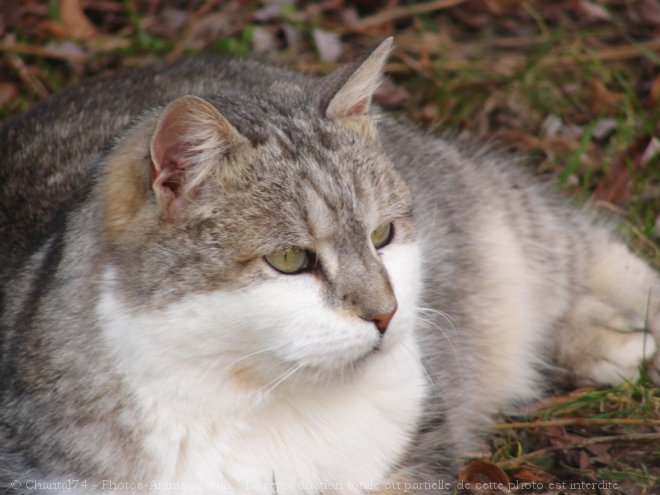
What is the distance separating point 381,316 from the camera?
96.6 inches

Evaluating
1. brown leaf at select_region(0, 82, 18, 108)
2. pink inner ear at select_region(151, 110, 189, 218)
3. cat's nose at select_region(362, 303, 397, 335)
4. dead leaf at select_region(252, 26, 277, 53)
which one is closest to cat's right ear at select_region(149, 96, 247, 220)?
pink inner ear at select_region(151, 110, 189, 218)

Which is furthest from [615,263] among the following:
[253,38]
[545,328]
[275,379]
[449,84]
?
[253,38]

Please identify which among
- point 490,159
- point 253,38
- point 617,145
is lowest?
point 617,145

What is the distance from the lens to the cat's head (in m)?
2.42

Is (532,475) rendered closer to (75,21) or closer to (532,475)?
(532,475)

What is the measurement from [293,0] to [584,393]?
2808 millimetres

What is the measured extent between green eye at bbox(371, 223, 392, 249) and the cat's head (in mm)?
16

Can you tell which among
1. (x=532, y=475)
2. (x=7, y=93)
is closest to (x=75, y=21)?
(x=7, y=93)

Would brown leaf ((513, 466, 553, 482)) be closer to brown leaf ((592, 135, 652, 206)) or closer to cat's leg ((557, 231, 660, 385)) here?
cat's leg ((557, 231, 660, 385))

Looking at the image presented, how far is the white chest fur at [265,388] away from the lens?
2426 millimetres

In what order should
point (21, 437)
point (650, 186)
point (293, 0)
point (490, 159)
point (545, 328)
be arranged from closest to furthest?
point (21, 437), point (545, 328), point (490, 159), point (650, 186), point (293, 0)

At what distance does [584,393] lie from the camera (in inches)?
142

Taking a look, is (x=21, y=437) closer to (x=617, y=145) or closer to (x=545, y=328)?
(x=545, y=328)

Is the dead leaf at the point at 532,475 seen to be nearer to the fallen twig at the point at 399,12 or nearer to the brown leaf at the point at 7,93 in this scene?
the fallen twig at the point at 399,12
